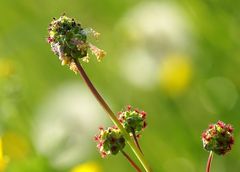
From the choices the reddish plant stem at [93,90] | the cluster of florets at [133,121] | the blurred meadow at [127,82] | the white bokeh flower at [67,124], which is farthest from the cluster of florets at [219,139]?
the white bokeh flower at [67,124]

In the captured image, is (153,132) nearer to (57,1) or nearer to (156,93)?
(156,93)

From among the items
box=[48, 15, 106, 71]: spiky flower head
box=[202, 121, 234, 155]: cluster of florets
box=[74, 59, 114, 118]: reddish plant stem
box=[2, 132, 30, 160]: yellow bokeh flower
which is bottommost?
box=[202, 121, 234, 155]: cluster of florets

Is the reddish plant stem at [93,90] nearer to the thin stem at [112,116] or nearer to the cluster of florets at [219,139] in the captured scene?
the thin stem at [112,116]

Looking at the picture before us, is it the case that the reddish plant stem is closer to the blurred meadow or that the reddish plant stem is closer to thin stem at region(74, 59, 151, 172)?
thin stem at region(74, 59, 151, 172)

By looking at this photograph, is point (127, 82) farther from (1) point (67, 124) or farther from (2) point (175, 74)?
(1) point (67, 124)

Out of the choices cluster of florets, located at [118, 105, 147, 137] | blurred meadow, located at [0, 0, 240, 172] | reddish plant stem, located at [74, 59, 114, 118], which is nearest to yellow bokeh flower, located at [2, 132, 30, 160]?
blurred meadow, located at [0, 0, 240, 172]
